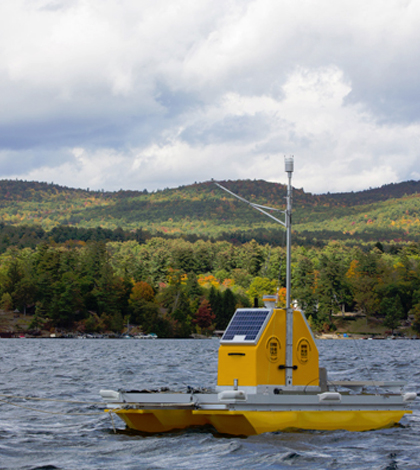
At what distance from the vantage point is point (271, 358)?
891 inches

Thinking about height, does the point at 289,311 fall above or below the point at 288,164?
below

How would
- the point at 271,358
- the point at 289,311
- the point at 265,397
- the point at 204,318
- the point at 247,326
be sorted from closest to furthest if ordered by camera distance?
the point at 265,397 < the point at 271,358 < the point at 247,326 < the point at 289,311 < the point at 204,318

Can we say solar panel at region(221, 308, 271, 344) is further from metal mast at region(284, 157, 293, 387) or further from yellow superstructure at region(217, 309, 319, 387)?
metal mast at region(284, 157, 293, 387)

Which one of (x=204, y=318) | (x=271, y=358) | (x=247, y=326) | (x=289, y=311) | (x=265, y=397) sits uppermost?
(x=289, y=311)

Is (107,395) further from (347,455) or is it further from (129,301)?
(129,301)

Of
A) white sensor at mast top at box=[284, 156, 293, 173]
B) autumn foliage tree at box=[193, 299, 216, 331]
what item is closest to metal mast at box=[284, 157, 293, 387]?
white sensor at mast top at box=[284, 156, 293, 173]

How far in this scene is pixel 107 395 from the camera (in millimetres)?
21734

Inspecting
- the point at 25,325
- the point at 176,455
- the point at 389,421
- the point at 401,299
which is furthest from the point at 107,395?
the point at 401,299

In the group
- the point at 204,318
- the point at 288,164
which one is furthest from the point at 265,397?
the point at 204,318

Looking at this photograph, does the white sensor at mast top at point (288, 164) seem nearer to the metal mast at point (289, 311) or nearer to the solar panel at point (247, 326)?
the metal mast at point (289, 311)

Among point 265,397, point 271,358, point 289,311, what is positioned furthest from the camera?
point 289,311

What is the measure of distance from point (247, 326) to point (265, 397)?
8.57 ft

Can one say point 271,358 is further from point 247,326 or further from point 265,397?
point 265,397

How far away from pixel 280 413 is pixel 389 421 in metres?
4.29
